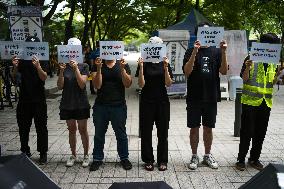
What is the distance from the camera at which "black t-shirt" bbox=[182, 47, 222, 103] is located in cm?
549

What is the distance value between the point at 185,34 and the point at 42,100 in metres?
7.97

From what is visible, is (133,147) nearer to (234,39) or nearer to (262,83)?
(262,83)

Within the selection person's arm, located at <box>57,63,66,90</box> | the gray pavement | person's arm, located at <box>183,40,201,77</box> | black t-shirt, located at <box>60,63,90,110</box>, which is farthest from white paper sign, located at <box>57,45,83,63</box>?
the gray pavement

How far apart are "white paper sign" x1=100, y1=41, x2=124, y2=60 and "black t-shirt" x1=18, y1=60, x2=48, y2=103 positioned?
1.15 metres

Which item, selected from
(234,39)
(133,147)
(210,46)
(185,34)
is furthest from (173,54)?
(210,46)

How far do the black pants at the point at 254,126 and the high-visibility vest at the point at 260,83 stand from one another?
0.09m

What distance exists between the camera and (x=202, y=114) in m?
5.70

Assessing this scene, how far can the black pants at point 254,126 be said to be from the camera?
5.59 m

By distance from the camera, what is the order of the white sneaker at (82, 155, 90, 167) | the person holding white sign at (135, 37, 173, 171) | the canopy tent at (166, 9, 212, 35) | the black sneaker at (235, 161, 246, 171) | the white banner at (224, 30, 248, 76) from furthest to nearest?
the canopy tent at (166, 9, 212, 35), the white banner at (224, 30, 248, 76), the white sneaker at (82, 155, 90, 167), the black sneaker at (235, 161, 246, 171), the person holding white sign at (135, 37, 173, 171)

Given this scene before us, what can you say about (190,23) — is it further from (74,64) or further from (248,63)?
(74,64)

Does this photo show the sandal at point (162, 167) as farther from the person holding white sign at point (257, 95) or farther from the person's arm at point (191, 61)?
the person's arm at point (191, 61)

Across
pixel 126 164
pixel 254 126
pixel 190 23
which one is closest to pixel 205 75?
pixel 254 126

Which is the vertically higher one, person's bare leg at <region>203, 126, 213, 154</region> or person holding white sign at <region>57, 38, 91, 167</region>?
person holding white sign at <region>57, 38, 91, 167</region>

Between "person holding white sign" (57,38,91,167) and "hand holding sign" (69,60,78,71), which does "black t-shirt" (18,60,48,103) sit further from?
"hand holding sign" (69,60,78,71)
